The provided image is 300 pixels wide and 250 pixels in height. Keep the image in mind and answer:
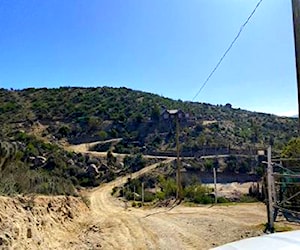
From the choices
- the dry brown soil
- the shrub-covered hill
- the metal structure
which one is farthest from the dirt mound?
the shrub-covered hill

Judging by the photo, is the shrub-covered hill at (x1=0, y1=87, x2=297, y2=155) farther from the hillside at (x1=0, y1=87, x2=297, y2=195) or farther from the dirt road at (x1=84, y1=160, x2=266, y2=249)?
the dirt road at (x1=84, y1=160, x2=266, y2=249)

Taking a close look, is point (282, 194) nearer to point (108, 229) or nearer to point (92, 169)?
point (108, 229)

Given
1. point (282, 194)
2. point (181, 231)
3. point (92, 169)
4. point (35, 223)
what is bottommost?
point (181, 231)

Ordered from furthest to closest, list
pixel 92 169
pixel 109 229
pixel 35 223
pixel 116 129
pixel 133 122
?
pixel 133 122, pixel 116 129, pixel 92 169, pixel 109 229, pixel 35 223

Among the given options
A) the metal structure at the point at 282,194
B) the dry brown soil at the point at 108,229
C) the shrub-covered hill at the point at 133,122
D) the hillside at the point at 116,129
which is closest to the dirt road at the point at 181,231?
the dry brown soil at the point at 108,229

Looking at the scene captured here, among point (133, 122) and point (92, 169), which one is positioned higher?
point (133, 122)

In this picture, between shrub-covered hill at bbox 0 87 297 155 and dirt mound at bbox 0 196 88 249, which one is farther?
shrub-covered hill at bbox 0 87 297 155

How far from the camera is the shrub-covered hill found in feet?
198

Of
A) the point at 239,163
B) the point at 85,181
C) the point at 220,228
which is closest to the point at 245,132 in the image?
the point at 239,163

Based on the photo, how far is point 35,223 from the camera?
13211 millimetres

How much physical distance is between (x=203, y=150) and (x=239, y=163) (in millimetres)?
8753

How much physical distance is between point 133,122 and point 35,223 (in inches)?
2143

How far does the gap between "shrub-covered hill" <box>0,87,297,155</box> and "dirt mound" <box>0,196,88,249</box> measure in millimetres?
39590

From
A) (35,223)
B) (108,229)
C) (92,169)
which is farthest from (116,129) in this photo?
(35,223)
